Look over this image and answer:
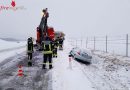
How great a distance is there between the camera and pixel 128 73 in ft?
69.4

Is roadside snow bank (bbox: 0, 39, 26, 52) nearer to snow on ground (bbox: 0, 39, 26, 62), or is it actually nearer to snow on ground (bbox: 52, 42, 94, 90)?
snow on ground (bbox: 0, 39, 26, 62)

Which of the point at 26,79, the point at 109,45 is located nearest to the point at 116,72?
the point at 26,79

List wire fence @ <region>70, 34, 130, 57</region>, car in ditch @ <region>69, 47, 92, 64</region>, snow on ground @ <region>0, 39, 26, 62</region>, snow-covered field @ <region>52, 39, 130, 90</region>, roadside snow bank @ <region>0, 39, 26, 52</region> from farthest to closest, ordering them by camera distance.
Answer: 1. roadside snow bank @ <region>0, 39, 26, 52</region>
2. wire fence @ <region>70, 34, 130, 57</region>
3. snow on ground @ <region>0, 39, 26, 62</region>
4. car in ditch @ <region>69, 47, 92, 64</region>
5. snow-covered field @ <region>52, 39, 130, 90</region>

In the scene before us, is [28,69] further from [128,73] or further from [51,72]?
[128,73]

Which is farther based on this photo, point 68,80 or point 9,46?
point 9,46

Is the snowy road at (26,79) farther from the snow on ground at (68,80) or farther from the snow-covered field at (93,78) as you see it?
the snow-covered field at (93,78)

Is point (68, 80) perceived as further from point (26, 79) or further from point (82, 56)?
point (82, 56)

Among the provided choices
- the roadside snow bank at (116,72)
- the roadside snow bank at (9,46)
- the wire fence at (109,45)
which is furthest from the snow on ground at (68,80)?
the roadside snow bank at (9,46)

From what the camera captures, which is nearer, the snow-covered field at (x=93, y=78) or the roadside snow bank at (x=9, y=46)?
the snow-covered field at (x=93, y=78)

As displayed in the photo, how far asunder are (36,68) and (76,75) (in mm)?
3427

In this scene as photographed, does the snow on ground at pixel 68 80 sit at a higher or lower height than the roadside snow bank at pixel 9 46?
lower

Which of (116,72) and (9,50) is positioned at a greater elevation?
(9,50)

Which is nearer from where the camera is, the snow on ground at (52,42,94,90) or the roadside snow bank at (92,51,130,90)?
the snow on ground at (52,42,94,90)

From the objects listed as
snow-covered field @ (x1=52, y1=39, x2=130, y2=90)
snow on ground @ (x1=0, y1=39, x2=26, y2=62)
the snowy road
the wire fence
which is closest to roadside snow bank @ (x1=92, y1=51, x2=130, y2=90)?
snow-covered field @ (x1=52, y1=39, x2=130, y2=90)
